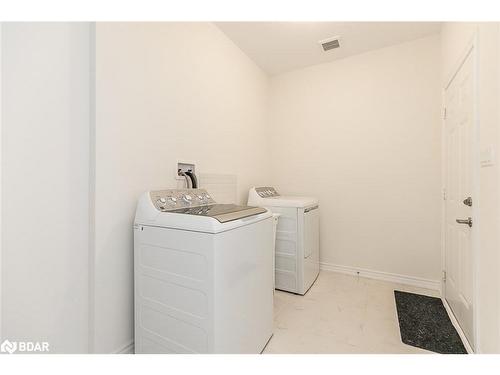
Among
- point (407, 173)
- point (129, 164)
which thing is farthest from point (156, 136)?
point (407, 173)

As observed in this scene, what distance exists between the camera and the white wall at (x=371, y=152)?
2492mm

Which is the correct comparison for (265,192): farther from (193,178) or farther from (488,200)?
(488,200)

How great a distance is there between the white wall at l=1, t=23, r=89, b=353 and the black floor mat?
85.2 inches

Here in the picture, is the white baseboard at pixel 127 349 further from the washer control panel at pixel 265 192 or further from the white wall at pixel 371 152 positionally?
the white wall at pixel 371 152

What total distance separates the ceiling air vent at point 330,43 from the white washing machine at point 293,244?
1727 millimetres

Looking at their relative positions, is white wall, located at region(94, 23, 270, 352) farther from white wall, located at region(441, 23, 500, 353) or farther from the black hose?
white wall, located at region(441, 23, 500, 353)

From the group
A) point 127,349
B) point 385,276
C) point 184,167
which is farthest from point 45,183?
point 385,276

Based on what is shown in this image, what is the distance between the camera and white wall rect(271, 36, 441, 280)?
2.49m

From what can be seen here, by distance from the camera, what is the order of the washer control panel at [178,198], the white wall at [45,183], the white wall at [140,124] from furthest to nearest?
1. the washer control panel at [178,198]
2. the white wall at [140,124]
3. the white wall at [45,183]

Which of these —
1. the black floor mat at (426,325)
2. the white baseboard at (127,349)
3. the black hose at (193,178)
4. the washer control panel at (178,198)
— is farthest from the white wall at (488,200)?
the white baseboard at (127,349)

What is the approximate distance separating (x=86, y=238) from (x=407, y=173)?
116 inches

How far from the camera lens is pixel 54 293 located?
125cm

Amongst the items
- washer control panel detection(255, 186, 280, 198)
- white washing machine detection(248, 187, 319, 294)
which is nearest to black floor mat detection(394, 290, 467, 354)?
white washing machine detection(248, 187, 319, 294)
